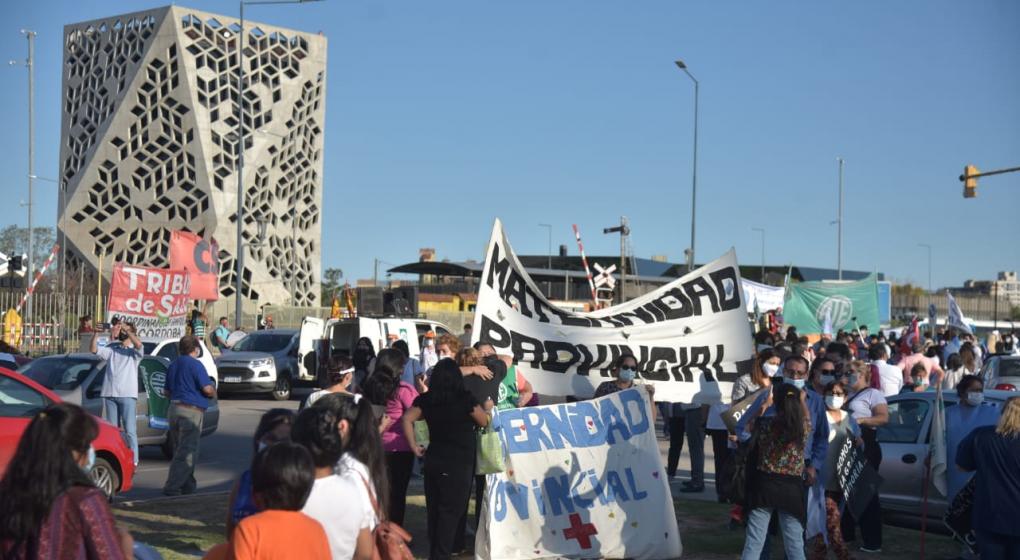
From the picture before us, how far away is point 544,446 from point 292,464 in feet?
16.0

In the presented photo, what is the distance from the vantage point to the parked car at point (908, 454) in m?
10.2

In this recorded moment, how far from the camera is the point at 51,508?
387cm

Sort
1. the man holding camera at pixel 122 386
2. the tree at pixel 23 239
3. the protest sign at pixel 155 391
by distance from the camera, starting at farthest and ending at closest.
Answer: the tree at pixel 23 239 < the protest sign at pixel 155 391 < the man holding camera at pixel 122 386

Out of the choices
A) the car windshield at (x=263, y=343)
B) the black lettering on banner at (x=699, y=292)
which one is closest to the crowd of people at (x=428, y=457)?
the black lettering on banner at (x=699, y=292)

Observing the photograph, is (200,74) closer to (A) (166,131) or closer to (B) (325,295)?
(A) (166,131)

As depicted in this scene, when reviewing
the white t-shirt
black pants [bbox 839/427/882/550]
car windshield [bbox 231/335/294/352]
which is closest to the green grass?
black pants [bbox 839/427/882/550]

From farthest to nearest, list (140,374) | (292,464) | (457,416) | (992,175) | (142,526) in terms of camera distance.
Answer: (992,175), (140,374), (142,526), (457,416), (292,464)

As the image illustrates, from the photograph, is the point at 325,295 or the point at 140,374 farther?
the point at 325,295

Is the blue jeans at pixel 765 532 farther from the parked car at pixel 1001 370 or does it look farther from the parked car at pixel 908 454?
the parked car at pixel 1001 370

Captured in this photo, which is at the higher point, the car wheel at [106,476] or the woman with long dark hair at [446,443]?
the woman with long dark hair at [446,443]

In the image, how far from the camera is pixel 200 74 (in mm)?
65812

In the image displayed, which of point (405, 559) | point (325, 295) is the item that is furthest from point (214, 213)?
point (405, 559)

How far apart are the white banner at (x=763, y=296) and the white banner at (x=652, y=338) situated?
77.2ft

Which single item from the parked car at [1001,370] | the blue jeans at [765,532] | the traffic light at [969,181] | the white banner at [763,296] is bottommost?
the blue jeans at [765,532]
